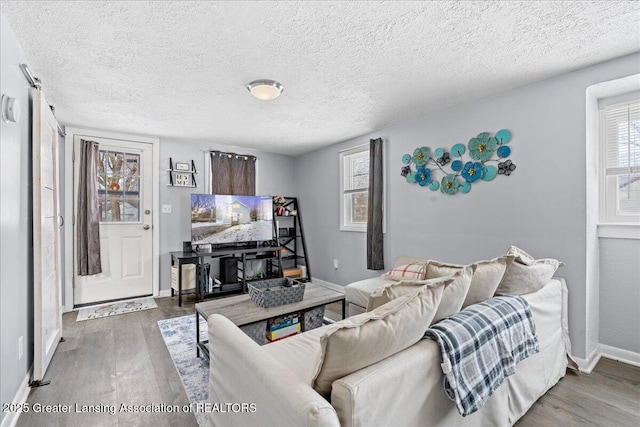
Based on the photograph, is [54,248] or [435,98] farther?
[435,98]

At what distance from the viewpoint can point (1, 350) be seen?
1583mm

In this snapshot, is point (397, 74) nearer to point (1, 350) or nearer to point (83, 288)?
point (1, 350)

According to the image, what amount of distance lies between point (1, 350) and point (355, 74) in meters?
2.79

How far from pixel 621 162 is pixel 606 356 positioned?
1.55 m

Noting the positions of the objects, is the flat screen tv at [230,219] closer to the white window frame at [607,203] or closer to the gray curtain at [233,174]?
the gray curtain at [233,174]

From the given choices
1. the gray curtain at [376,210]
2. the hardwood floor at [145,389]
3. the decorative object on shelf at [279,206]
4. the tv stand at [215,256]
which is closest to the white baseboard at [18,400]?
the hardwood floor at [145,389]

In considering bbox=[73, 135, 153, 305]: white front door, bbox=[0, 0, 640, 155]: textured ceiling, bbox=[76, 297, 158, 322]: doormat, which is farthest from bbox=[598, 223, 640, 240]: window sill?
bbox=[73, 135, 153, 305]: white front door

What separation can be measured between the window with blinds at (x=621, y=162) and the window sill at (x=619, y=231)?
0.09 meters

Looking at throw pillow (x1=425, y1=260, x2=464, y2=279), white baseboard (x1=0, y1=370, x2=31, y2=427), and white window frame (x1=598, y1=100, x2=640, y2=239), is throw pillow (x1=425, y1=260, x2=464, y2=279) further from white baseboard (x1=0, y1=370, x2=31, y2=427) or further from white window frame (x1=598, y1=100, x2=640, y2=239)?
white baseboard (x1=0, y1=370, x2=31, y2=427)

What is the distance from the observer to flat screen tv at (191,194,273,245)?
4242 mm

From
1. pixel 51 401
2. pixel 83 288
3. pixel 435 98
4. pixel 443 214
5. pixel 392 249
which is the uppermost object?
pixel 435 98

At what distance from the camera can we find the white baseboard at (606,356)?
2260 millimetres

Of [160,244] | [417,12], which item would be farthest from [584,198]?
[160,244]

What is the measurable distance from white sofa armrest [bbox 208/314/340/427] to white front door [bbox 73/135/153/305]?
3.28 meters
